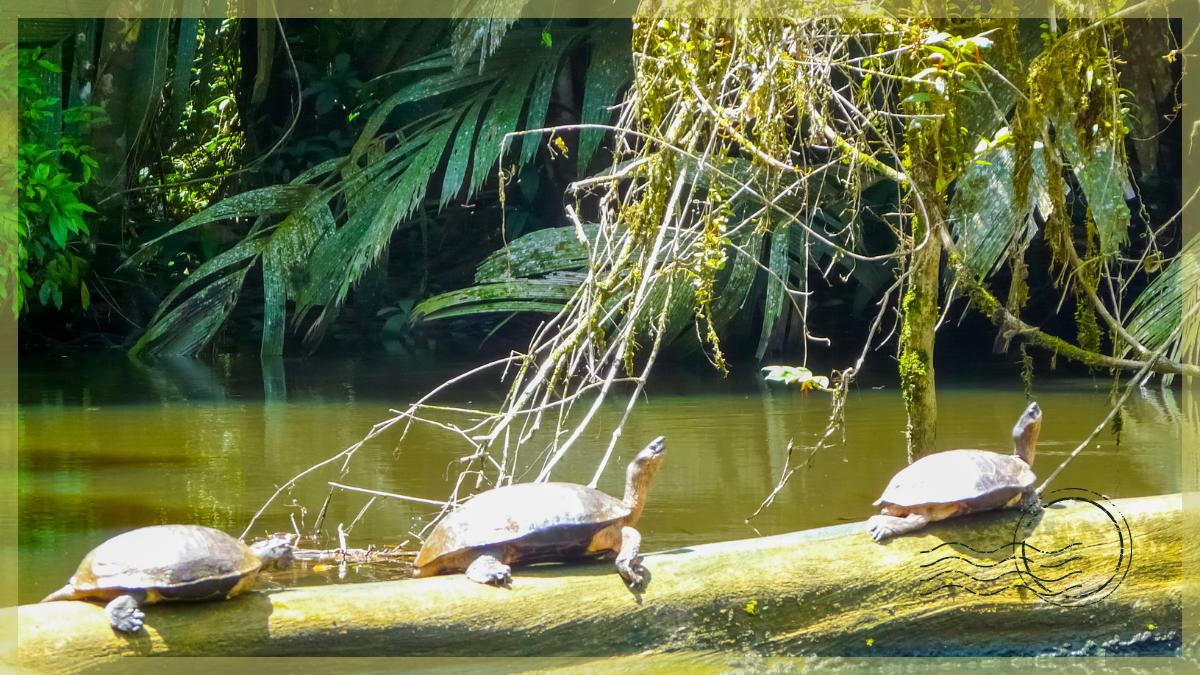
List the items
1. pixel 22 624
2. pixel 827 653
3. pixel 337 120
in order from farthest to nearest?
pixel 337 120 → pixel 827 653 → pixel 22 624

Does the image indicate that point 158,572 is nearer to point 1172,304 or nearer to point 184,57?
point 1172,304

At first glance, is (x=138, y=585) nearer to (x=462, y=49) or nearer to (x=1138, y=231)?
(x=462, y=49)

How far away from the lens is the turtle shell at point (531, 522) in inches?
124

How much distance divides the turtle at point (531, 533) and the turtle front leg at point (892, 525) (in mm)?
601

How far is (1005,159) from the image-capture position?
6.66m

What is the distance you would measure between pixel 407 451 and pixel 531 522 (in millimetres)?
2831

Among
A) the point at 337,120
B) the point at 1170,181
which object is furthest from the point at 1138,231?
the point at 337,120

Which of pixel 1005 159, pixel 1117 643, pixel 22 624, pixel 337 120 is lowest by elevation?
pixel 1117 643

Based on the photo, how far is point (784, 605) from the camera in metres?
3.08

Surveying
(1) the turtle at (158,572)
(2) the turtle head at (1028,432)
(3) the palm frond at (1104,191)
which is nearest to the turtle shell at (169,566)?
(1) the turtle at (158,572)

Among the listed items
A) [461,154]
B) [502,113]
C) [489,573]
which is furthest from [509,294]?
[489,573]

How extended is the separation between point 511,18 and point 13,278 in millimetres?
4030

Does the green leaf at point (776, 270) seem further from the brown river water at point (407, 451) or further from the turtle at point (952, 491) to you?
the turtle at point (952, 491)

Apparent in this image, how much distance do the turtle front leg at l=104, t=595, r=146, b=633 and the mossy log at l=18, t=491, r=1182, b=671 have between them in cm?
Result: 2
